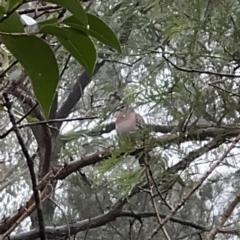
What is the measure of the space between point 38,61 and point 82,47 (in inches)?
1.4

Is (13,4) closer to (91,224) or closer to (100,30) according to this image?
(100,30)

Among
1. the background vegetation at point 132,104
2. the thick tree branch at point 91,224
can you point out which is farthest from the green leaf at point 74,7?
the thick tree branch at point 91,224

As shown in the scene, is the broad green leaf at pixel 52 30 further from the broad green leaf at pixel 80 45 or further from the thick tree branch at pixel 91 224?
the thick tree branch at pixel 91 224

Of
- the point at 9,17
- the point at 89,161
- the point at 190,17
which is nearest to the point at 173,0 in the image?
the point at 190,17

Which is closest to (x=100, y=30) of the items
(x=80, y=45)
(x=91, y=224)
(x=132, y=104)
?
(x=80, y=45)

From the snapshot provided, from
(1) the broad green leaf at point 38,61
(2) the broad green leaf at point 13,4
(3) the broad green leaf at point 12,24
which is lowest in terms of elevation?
(1) the broad green leaf at point 38,61

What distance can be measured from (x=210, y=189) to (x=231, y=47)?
0.60 m

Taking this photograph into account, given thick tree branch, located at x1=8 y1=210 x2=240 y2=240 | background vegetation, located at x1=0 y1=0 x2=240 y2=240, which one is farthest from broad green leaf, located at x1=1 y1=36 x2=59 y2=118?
thick tree branch, located at x1=8 y1=210 x2=240 y2=240

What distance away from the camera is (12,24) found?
241 millimetres

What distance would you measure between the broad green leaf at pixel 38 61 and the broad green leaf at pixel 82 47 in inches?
0.8

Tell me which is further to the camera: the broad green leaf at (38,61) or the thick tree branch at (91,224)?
the thick tree branch at (91,224)

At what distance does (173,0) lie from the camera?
0.91 meters

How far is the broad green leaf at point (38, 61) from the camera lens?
243 millimetres

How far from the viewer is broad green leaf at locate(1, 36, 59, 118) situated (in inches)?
9.6
